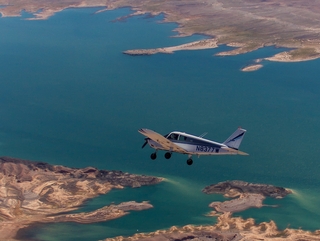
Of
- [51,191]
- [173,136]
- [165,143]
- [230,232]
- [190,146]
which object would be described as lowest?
[230,232]

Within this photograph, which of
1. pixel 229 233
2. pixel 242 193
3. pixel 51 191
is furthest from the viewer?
pixel 51 191

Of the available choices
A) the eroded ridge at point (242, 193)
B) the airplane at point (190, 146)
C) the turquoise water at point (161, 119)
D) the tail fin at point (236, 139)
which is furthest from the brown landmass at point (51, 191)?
the tail fin at point (236, 139)

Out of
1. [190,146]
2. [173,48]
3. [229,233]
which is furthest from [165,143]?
[173,48]

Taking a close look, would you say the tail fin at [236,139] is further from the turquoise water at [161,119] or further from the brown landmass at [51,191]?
the brown landmass at [51,191]

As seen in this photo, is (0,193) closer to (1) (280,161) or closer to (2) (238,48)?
(1) (280,161)

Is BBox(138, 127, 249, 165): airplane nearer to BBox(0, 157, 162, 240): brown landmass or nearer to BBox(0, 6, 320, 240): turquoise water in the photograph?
BBox(0, 6, 320, 240): turquoise water

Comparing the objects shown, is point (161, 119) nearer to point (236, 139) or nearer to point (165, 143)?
point (236, 139)

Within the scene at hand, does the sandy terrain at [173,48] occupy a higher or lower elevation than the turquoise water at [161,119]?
higher
